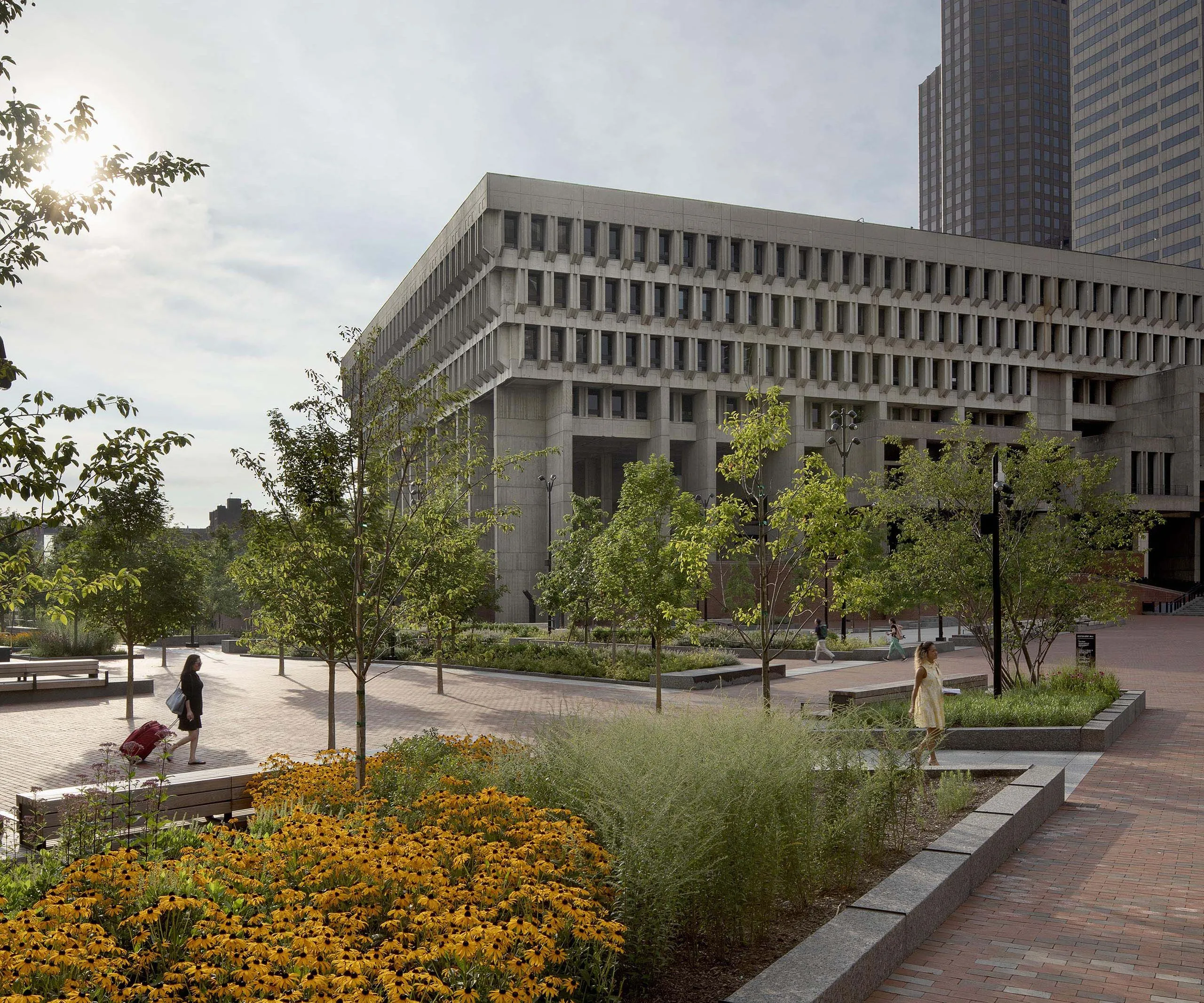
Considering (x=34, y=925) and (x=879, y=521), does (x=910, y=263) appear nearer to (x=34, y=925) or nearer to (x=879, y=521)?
(x=879, y=521)

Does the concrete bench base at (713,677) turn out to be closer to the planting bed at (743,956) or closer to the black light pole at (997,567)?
the black light pole at (997,567)

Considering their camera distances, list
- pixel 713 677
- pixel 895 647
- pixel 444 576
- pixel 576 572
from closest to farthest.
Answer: pixel 444 576
pixel 713 677
pixel 895 647
pixel 576 572

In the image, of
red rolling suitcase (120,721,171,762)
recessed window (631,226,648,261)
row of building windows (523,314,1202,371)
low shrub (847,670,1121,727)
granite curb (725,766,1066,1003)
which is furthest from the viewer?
recessed window (631,226,648,261)

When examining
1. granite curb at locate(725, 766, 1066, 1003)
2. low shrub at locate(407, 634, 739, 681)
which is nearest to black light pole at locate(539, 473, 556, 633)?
low shrub at locate(407, 634, 739, 681)

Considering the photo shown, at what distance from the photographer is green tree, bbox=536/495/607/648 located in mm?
33969

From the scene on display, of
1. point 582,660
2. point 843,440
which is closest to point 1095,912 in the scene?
point 582,660

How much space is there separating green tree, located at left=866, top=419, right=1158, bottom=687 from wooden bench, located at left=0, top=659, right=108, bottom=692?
20.3 metres

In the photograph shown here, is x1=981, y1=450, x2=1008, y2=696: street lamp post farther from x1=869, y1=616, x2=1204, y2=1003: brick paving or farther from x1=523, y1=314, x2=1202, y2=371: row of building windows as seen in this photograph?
x1=523, y1=314, x2=1202, y2=371: row of building windows

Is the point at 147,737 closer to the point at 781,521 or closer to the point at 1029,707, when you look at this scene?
the point at 781,521

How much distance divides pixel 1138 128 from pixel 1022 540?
115721 mm

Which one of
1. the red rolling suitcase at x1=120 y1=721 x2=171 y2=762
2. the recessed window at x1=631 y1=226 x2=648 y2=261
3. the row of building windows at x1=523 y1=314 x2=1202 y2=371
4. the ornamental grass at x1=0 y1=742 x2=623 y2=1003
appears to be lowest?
the red rolling suitcase at x1=120 y1=721 x2=171 y2=762

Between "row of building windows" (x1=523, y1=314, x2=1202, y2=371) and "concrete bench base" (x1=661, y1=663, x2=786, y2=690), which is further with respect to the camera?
"row of building windows" (x1=523, y1=314, x2=1202, y2=371)

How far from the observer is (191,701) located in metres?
14.0

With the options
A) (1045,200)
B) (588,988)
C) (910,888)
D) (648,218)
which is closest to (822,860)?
(910,888)
